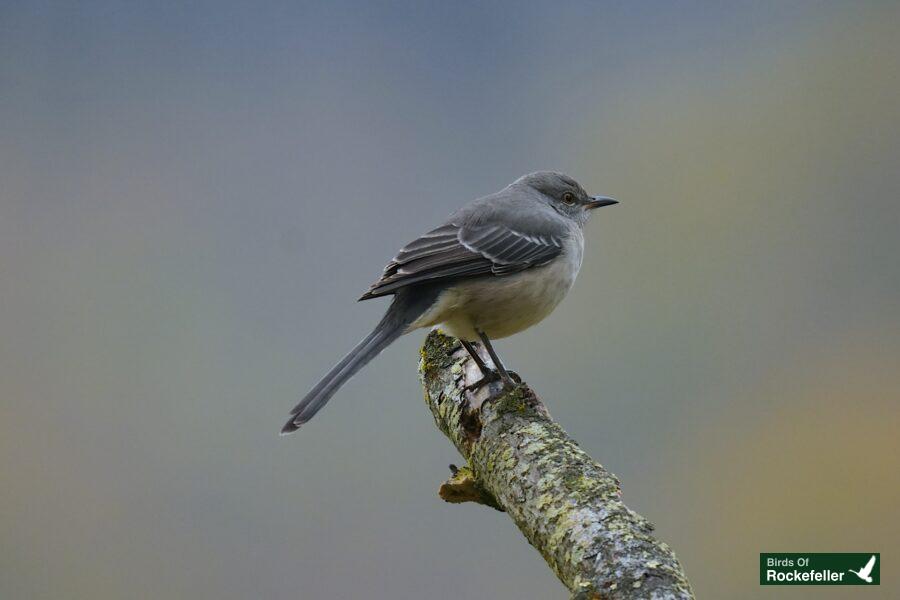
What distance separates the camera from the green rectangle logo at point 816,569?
19.4ft

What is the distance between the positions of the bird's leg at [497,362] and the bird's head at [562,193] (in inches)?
73.2

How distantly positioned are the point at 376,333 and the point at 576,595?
99.2 inches

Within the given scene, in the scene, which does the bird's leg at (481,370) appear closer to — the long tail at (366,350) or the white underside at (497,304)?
the white underside at (497,304)

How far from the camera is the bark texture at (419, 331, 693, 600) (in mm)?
3109

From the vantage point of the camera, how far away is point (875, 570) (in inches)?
241

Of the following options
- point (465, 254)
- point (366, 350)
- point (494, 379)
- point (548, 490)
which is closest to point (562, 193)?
point (465, 254)

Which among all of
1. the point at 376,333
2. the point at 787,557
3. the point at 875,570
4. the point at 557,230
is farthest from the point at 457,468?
the point at 875,570

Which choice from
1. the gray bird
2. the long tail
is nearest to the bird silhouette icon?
the gray bird

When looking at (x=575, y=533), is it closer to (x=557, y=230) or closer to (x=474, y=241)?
(x=474, y=241)

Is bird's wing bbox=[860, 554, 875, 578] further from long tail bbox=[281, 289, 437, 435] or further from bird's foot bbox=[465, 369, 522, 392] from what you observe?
long tail bbox=[281, 289, 437, 435]

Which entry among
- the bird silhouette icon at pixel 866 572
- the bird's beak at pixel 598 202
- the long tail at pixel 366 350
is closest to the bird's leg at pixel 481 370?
the long tail at pixel 366 350

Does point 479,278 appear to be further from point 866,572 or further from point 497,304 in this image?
point 866,572

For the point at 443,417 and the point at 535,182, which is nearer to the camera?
the point at 443,417

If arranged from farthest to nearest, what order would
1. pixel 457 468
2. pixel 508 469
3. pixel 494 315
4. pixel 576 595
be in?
pixel 494 315, pixel 457 468, pixel 508 469, pixel 576 595
